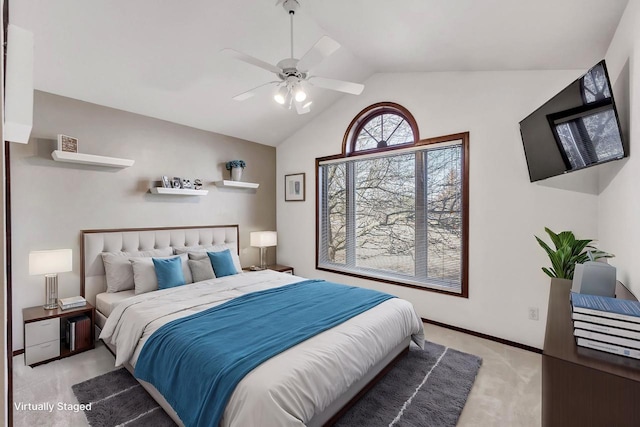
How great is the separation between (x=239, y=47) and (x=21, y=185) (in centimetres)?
248

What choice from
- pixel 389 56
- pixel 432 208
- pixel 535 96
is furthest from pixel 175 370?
pixel 535 96

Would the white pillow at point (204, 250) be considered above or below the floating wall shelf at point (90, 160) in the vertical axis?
below

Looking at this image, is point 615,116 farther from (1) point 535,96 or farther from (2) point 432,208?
(2) point 432,208

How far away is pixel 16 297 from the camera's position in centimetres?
292

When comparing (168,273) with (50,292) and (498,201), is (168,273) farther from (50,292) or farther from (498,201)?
(498,201)

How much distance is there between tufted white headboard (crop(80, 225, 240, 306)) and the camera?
3287mm

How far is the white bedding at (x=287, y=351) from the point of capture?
154cm

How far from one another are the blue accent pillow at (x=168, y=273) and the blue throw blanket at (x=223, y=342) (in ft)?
3.07

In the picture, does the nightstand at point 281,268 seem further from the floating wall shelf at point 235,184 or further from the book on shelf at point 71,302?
the book on shelf at point 71,302

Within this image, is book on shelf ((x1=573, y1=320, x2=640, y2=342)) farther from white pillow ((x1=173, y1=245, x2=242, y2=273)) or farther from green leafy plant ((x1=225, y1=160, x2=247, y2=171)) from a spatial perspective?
green leafy plant ((x1=225, y1=160, x2=247, y2=171))

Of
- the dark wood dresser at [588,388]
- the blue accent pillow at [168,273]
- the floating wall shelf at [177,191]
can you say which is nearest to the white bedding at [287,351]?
the blue accent pillow at [168,273]

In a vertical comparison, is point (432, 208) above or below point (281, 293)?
above

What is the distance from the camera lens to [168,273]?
328 centimetres

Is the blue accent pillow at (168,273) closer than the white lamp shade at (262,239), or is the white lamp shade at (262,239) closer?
the blue accent pillow at (168,273)
